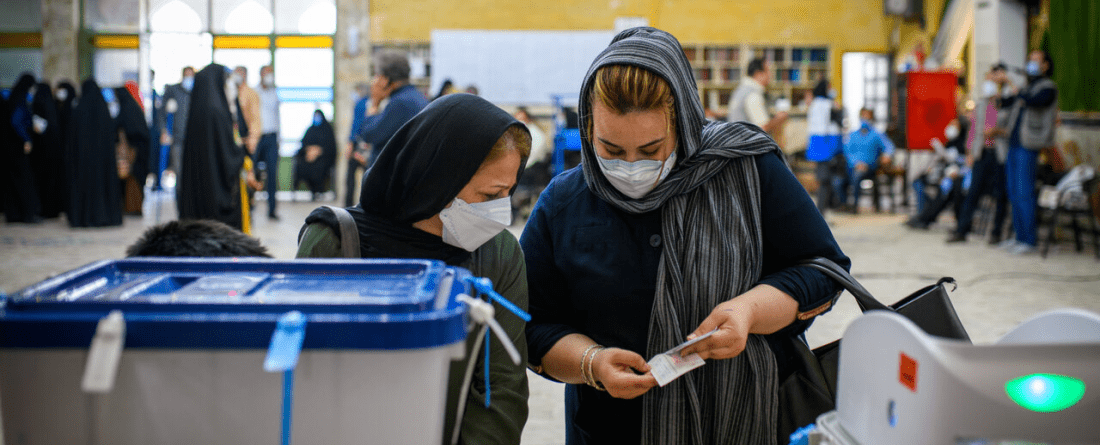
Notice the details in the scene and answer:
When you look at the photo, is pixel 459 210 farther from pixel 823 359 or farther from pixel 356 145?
pixel 356 145

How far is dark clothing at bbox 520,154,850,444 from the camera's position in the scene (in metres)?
1.37

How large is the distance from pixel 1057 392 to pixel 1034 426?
0.04 metres

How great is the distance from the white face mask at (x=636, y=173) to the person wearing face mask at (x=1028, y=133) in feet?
20.4

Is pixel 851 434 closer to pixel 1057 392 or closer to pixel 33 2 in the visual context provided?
pixel 1057 392

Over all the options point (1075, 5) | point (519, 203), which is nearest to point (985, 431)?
point (519, 203)

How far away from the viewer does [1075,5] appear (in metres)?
7.92

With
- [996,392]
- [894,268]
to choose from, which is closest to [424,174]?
[996,392]

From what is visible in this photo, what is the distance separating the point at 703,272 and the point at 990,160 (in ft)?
22.9

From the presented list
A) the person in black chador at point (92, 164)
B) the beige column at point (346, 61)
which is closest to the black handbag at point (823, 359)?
the person in black chador at point (92, 164)

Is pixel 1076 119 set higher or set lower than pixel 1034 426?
higher

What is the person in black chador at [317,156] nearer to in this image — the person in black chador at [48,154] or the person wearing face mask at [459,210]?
the person in black chador at [48,154]

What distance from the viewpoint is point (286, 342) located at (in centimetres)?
70

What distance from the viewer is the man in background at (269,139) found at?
939 cm

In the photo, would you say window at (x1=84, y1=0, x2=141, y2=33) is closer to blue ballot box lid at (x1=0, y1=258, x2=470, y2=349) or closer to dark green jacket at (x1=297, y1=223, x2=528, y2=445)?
dark green jacket at (x1=297, y1=223, x2=528, y2=445)
